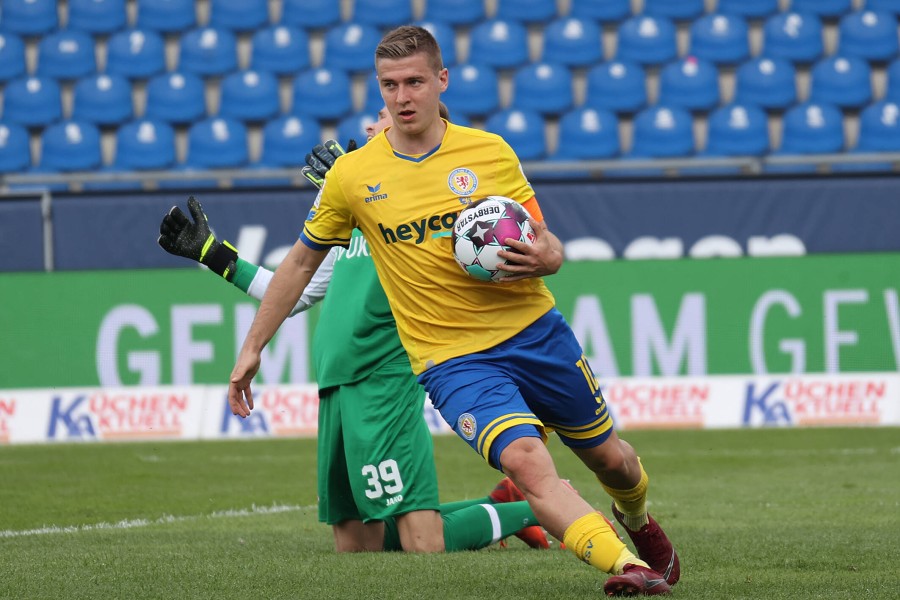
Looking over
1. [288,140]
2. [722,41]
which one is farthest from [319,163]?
[722,41]

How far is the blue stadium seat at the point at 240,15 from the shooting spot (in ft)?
66.3

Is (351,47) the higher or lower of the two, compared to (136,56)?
higher

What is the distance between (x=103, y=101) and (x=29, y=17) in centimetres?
206

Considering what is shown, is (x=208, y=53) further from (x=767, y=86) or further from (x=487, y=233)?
(x=487, y=233)

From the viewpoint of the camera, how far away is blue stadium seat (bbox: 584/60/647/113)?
62.2 feet

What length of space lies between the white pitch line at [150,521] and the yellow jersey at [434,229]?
125 inches

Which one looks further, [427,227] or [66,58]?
[66,58]

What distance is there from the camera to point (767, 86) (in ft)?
62.1

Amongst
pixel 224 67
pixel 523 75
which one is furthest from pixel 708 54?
pixel 224 67

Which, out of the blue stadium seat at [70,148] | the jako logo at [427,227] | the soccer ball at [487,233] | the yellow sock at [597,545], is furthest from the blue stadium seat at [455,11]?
the yellow sock at [597,545]

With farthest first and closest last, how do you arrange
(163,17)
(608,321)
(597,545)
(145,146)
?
(163,17), (145,146), (608,321), (597,545)

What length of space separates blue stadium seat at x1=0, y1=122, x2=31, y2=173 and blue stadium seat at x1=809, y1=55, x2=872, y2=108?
10.4 metres

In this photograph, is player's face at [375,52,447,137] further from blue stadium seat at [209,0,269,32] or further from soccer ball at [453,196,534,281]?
blue stadium seat at [209,0,269,32]

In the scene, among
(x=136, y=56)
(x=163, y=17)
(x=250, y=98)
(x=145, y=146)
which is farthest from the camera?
(x=163, y=17)
